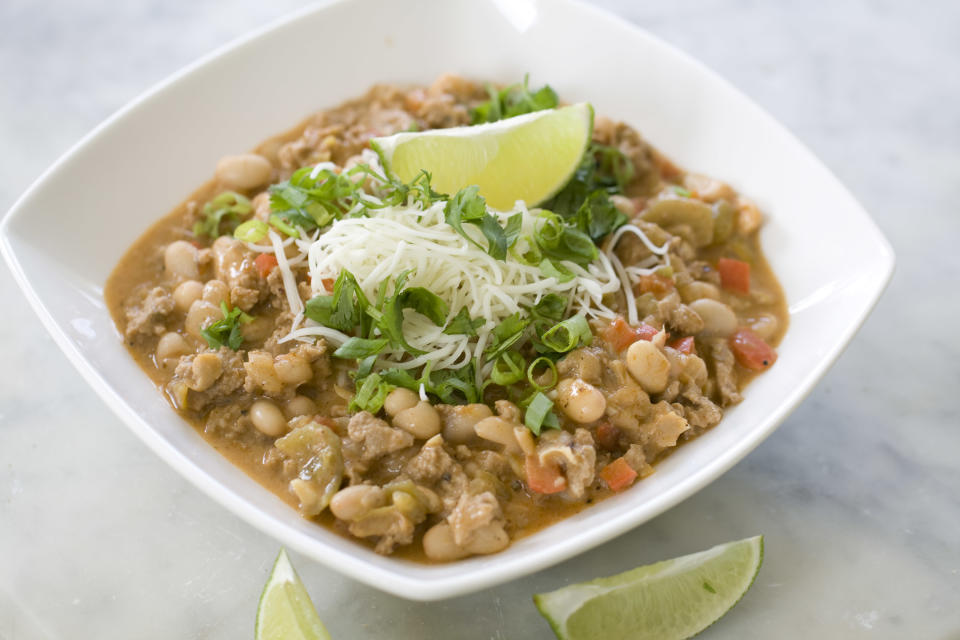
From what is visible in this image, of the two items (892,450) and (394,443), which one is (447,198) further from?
(892,450)

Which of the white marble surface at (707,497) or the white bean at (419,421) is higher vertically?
the white bean at (419,421)

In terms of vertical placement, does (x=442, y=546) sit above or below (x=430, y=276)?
below

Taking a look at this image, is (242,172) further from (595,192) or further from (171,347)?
(595,192)

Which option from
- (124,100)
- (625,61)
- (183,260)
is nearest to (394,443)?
(183,260)

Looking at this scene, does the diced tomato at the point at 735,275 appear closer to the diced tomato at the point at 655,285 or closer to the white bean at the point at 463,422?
the diced tomato at the point at 655,285

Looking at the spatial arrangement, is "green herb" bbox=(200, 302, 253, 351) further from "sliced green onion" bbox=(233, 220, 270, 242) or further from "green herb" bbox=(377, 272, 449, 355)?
"green herb" bbox=(377, 272, 449, 355)

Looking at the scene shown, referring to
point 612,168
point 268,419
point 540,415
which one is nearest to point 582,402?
point 540,415

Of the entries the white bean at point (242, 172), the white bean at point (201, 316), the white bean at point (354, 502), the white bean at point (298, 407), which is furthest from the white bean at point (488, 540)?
the white bean at point (242, 172)
